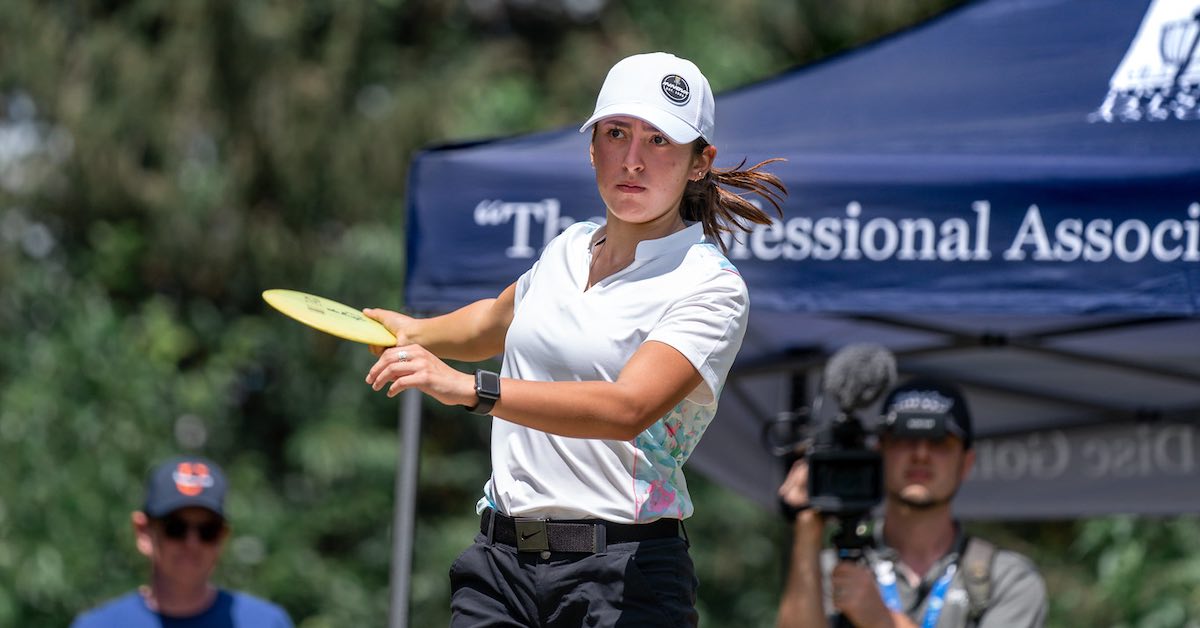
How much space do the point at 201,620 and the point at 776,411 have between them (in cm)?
236

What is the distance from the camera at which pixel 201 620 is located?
4.59 metres

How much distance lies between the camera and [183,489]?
473 centimetres

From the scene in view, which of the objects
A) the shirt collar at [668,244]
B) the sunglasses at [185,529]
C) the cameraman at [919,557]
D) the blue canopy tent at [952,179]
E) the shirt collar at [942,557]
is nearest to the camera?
the shirt collar at [668,244]

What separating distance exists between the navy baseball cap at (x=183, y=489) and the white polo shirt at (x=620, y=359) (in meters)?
2.30

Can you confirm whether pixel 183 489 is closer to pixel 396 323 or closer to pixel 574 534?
pixel 396 323

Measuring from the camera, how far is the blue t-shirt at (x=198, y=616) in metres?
4.51

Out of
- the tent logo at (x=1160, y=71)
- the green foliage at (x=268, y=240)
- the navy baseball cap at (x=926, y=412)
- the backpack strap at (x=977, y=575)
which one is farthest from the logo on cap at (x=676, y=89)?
the green foliage at (x=268, y=240)

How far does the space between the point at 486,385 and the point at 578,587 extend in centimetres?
37

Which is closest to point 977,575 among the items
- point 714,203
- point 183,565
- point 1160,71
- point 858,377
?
point 858,377

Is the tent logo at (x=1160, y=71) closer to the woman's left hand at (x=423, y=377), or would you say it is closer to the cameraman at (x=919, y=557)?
the cameraman at (x=919, y=557)

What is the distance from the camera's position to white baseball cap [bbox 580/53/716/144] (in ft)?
8.27

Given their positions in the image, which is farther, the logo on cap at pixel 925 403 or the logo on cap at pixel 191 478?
the logo on cap at pixel 191 478

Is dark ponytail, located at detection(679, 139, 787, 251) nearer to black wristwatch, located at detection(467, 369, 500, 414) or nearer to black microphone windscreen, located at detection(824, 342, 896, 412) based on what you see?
black wristwatch, located at detection(467, 369, 500, 414)

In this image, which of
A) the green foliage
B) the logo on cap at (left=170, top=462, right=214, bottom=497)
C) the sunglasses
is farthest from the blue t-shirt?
the green foliage
